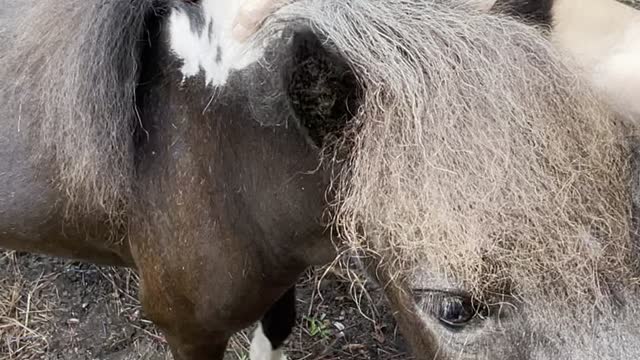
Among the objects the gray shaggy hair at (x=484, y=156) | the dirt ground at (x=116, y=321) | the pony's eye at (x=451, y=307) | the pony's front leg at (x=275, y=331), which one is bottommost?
the dirt ground at (x=116, y=321)

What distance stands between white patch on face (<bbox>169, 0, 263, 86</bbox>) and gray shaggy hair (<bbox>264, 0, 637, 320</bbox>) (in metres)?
0.20

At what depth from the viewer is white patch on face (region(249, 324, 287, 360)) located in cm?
177

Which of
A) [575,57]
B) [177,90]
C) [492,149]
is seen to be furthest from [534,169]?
[177,90]

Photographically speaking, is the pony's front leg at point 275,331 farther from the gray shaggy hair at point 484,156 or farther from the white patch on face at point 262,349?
the gray shaggy hair at point 484,156

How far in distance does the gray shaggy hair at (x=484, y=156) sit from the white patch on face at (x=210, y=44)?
0.20 meters

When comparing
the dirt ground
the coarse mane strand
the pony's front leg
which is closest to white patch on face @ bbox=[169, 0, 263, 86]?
the coarse mane strand

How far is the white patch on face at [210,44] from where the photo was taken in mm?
1057

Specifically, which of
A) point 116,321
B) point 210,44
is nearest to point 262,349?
point 116,321

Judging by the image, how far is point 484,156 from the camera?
32.4 inches

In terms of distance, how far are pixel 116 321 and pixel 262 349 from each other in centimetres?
42

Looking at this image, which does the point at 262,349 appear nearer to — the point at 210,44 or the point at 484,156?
the point at 210,44

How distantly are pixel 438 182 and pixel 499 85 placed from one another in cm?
12

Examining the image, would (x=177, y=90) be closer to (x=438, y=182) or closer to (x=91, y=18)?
(x=91, y=18)

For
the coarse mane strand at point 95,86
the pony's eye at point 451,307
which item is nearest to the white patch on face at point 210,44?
the coarse mane strand at point 95,86
